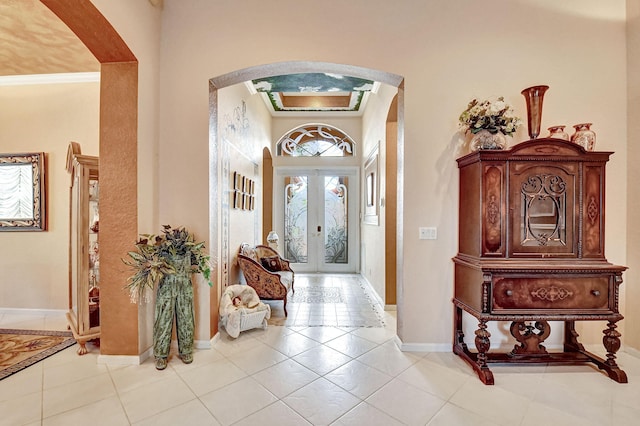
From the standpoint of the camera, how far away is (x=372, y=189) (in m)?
5.12

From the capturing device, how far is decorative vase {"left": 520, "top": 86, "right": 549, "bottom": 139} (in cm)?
234

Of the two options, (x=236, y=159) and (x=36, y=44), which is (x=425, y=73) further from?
(x=36, y=44)

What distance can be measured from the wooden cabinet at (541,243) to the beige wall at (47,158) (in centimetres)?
454

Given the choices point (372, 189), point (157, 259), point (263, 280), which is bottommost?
point (263, 280)

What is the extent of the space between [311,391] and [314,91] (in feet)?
14.2

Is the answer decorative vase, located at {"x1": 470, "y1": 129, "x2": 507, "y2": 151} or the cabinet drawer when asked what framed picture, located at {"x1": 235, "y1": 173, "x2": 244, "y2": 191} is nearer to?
decorative vase, located at {"x1": 470, "y1": 129, "x2": 507, "y2": 151}

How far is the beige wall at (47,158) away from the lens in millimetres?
3590

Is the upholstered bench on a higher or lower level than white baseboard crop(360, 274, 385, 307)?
higher

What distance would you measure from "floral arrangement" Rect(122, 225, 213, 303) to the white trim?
2582mm

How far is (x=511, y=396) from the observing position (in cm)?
201

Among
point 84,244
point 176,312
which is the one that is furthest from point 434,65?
point 84,244

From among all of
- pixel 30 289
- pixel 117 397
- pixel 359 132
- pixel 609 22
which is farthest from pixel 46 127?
pixel 609 22

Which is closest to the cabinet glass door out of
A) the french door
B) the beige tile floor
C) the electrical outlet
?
the electrical outlet

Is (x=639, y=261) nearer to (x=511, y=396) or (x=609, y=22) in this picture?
(x=511, y=396)
